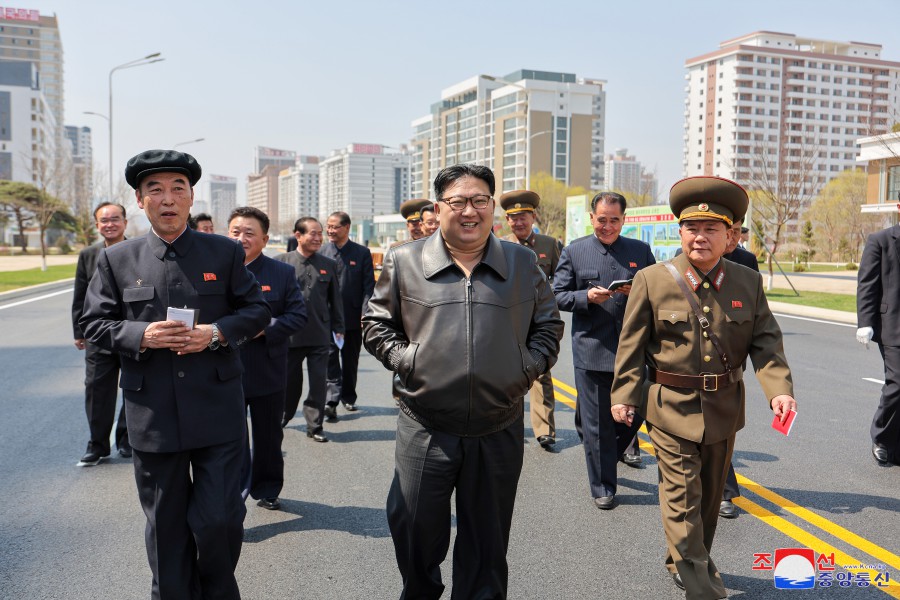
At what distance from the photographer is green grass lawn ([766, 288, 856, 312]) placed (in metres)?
20.4

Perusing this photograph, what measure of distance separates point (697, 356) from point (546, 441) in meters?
2.81

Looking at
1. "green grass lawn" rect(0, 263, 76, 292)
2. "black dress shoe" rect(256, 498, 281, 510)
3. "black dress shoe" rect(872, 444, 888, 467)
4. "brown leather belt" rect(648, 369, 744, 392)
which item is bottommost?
"black dress shoe" rect(256, 498, 281, 510)

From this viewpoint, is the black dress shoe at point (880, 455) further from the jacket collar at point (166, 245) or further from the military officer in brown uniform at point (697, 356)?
the jacket collar at point (166, 245)

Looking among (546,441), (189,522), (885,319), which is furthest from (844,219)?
(189,522)

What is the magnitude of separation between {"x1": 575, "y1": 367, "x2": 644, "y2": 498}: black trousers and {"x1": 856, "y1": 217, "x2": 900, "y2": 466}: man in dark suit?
209cm

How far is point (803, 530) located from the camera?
436 centimetres

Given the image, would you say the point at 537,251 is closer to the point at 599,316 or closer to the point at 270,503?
the point at 599,316

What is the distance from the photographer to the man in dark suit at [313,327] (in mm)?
6582

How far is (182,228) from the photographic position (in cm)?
326

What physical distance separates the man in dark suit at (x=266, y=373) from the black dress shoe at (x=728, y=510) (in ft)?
9.54

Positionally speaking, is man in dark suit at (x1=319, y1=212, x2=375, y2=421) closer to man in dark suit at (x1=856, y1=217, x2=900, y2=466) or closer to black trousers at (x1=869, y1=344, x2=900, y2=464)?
man in dark suit at (x1=856, y1=217, x2=900, y2=466)

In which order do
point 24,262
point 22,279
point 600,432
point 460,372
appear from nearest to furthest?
point 460,372 < point 600,432 < point 22,279 < point 24,262

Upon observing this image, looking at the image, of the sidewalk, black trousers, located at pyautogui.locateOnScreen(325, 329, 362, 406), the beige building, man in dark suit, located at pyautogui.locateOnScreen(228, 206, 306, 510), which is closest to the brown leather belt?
man in dark suit, located at pyautogui.locateOnScreen(228, 206, 306, 510)

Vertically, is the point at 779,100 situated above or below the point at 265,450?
above
